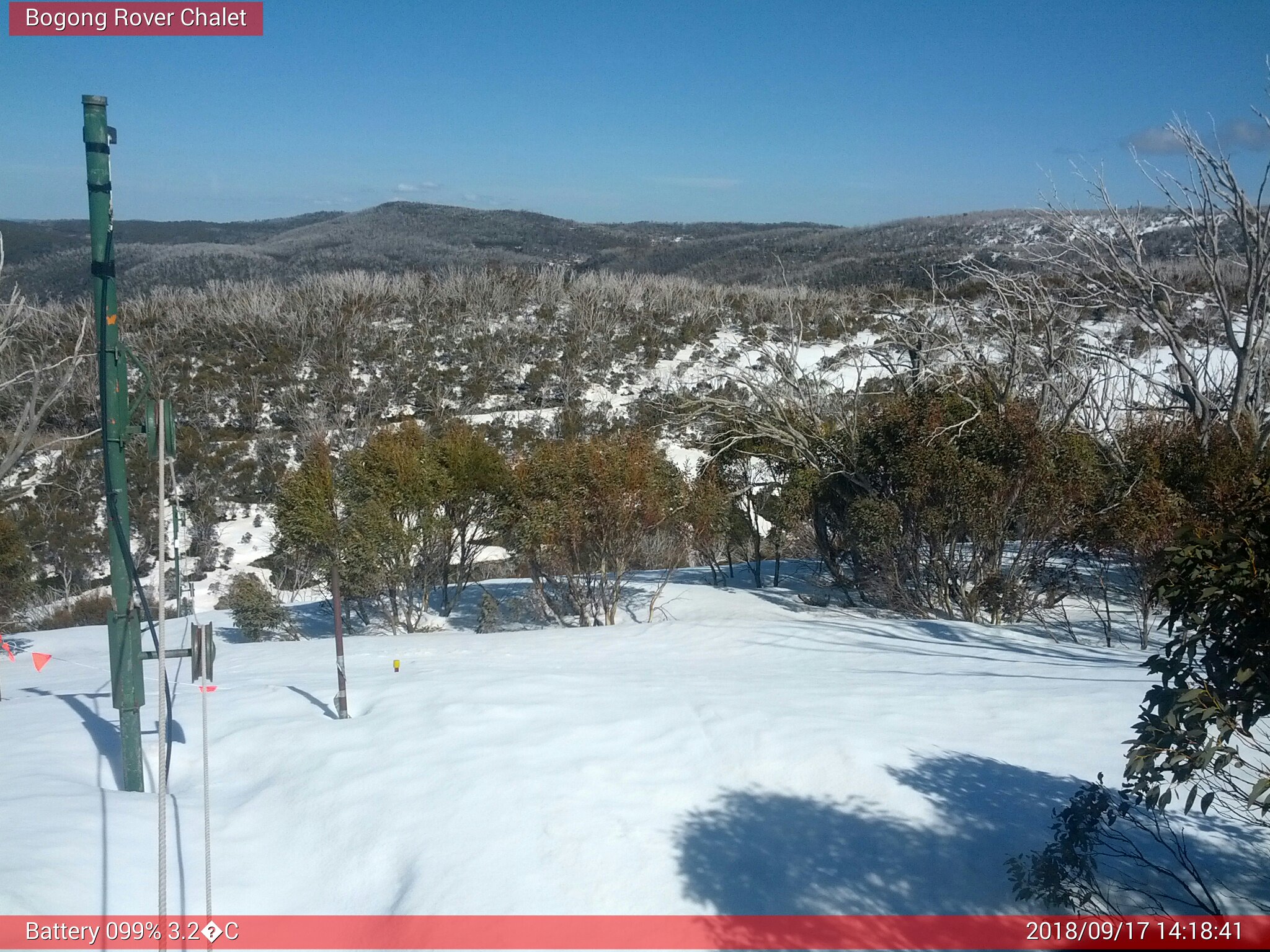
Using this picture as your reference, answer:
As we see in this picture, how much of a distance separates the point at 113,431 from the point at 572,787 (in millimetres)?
3637

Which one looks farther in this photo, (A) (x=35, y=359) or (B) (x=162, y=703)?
(A) (x=35, y=359)

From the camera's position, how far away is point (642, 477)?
13.4 metres

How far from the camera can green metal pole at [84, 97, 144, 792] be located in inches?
216

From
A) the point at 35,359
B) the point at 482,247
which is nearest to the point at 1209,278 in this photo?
the point at 35,359

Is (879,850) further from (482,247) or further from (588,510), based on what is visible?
(482,247)

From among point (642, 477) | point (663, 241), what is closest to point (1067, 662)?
point (642, 477)

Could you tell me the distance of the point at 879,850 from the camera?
5.27 m

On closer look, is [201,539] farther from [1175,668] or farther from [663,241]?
[663,241]

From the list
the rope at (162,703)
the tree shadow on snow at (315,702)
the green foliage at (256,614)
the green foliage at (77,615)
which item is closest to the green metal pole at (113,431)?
the rope at (162,703)

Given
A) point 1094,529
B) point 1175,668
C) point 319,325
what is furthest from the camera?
point 319,325

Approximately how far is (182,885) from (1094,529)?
34.6ft

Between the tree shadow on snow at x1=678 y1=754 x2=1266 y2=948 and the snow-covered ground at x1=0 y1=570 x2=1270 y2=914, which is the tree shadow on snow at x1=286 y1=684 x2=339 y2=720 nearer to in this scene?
the snow-covered ground at x1=0 y1=570 x2=1270 y2=914

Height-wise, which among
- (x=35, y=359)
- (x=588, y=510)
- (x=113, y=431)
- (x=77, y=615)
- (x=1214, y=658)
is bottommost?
(x=77, y=615)

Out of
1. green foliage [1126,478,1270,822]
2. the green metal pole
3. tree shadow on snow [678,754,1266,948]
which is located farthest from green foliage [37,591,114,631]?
green foliage [1126,478,1270,822]
